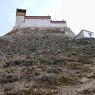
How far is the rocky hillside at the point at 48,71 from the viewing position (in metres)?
26.7

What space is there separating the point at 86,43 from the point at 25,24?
28576 mm

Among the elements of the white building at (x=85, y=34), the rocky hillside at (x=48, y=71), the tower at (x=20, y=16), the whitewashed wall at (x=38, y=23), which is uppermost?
the tower at (x=20, y=16)

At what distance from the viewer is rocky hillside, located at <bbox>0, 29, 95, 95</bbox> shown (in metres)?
26.7

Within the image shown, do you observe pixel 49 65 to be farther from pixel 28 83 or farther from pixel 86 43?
pixel 86 43

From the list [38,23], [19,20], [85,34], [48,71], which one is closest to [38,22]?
[38,23]

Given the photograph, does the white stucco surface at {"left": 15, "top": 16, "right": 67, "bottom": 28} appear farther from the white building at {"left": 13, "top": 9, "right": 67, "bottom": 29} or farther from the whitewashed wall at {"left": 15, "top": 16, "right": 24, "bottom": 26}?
the whitewashed wall at {"left": 15, "top": 16, "right": 24, "bottom": 26}

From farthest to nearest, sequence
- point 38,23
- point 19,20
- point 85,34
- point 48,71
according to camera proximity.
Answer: point 19,20 → point 38,23 → point 85,34 → point 48,71

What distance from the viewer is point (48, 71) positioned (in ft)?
106

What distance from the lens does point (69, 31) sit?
250 feet

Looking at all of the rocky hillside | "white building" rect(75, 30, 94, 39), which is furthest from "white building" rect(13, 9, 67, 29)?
the rocky hillside

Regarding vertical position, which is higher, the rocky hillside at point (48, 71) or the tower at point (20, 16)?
the tower at point (20, 16)

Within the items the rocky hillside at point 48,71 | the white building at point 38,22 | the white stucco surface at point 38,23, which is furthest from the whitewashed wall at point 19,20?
the rocky hillside at point 48,71

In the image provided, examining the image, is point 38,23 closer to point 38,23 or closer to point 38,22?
point 38,23

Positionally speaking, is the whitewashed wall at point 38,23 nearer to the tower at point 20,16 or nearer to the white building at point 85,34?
the tower at point 20,16
